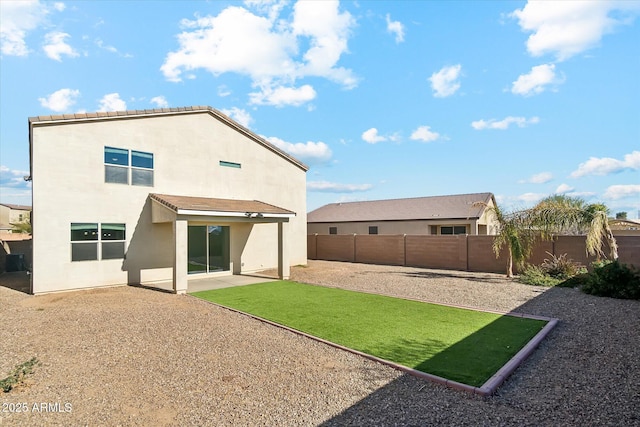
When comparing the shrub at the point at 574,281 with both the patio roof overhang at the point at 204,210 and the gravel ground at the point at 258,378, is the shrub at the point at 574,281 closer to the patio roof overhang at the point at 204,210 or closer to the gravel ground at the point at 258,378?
the gravel ground at the point at 258,378

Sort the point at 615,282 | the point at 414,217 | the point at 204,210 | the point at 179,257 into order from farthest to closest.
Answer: the point at 414,217 → the point at 204,210 → the point at 179,257 → the point at 615,282

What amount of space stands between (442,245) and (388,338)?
1313cm

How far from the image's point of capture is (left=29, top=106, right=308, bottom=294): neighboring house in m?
11.9

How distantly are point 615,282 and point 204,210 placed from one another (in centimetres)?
1374

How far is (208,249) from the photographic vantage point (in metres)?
15.8

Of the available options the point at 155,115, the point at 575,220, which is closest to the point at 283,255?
the point at 155,115

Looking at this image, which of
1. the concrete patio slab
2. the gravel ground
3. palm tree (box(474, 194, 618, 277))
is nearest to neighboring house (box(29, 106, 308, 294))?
the concrete patio slab

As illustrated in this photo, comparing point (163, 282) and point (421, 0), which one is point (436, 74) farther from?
point (163, 282)

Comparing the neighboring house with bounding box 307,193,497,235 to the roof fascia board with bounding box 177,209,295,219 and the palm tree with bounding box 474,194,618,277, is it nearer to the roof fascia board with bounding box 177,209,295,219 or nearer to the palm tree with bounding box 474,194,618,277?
the palm tree with bounding box 474,194,618,277

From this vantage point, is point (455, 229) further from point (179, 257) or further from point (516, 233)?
point (179, 257)

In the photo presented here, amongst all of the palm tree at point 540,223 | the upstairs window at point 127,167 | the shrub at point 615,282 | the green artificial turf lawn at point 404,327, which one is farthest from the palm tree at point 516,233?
the upstairs window at point 127,167

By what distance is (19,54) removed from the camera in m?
11.4

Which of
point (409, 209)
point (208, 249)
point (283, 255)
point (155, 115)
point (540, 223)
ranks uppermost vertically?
point (155, 115)

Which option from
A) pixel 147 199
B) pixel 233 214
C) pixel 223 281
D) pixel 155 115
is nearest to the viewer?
pixel 233 214
